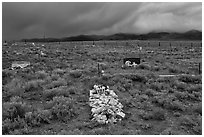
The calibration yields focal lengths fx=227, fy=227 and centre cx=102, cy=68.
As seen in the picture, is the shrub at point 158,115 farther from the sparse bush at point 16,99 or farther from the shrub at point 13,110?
the sparse bush at point 16,99

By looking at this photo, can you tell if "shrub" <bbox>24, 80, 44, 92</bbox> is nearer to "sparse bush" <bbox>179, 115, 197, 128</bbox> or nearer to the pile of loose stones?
the pile of loose stones

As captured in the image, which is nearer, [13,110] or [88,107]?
[13,110]

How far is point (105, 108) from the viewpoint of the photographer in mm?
9844

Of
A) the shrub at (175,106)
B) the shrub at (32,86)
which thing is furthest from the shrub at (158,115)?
the shrub at (32,86)

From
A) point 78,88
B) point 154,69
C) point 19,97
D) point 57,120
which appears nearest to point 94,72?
point 78,88

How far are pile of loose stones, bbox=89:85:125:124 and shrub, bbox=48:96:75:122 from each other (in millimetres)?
979

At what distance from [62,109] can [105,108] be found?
192cm

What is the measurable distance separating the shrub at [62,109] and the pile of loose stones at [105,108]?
3.21 feet

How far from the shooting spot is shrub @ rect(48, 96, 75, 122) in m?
9.75

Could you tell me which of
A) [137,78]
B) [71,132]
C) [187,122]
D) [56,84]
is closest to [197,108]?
[187,122]

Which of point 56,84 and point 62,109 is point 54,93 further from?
point 62,109

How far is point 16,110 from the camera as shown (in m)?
9.79

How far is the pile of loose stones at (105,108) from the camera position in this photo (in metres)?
9.42

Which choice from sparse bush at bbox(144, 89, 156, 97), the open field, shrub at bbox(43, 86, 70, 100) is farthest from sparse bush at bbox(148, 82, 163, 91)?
shrub at bbox(43, 86, 70, 100)
